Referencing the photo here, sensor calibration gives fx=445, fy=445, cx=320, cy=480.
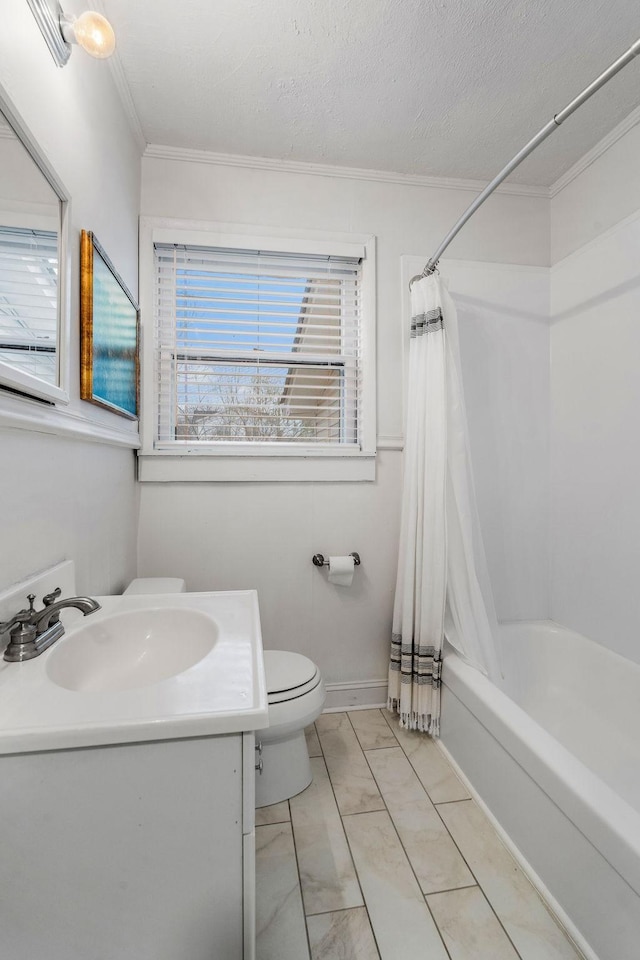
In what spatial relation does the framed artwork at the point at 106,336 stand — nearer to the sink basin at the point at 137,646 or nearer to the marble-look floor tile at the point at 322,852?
the sink basin at the point at 137,646

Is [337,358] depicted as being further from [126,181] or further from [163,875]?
[163,875]

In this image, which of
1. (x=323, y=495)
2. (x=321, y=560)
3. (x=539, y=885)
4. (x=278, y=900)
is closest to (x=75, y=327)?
(x=323, y=495)

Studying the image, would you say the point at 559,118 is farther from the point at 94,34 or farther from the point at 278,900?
the point at 278,900

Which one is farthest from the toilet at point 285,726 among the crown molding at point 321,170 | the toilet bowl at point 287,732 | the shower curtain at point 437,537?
the crown molding at point 321,170

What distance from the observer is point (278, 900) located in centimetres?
117

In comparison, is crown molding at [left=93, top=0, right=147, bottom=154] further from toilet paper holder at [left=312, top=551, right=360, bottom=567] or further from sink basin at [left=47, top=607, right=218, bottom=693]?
toilet paper holder at [left=312, top=551, right=360, bottom=567]

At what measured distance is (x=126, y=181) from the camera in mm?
1682

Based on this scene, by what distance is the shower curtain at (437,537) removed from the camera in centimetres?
179

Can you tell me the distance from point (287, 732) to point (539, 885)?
0.79 metres

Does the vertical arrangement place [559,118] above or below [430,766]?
above

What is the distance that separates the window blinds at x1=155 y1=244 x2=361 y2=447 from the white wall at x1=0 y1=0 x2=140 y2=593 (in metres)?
0.25

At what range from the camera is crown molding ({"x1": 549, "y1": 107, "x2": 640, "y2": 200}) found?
1.73 meters

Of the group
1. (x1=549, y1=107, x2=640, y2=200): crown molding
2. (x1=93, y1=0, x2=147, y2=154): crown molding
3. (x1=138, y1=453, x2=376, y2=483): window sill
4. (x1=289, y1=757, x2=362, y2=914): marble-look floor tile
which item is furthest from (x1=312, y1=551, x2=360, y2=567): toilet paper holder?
(x1=549, y1=107, x2=640, y2=200): crown molding

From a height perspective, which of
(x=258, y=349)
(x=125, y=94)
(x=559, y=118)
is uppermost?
(x=125, y=94)
